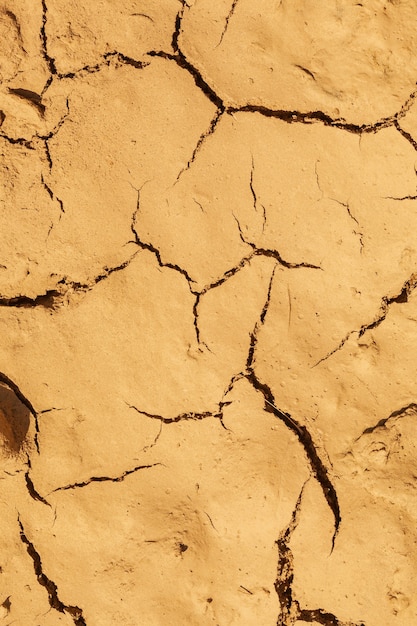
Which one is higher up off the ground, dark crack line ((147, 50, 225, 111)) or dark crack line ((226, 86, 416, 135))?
dark crack line ((226, 86, 416, 135))

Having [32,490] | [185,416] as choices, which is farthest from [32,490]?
[185,416]

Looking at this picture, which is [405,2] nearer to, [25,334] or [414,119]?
[414,119]

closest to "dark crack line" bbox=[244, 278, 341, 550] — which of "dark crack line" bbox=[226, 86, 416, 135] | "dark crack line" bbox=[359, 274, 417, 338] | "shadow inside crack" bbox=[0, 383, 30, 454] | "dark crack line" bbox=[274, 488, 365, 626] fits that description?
"dark crack line" bbox=[274, 488, 365, 626]

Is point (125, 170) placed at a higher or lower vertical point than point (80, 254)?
higher

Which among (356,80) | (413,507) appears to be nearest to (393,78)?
(356,80)

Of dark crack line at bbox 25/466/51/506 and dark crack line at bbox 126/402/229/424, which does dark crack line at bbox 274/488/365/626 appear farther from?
dark crack line at bbox 25/466/51/506

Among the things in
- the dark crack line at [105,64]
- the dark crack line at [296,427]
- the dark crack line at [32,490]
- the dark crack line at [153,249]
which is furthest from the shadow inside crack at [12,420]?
the dark crack line at [105,64]

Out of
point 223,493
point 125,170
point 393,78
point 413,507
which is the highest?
point 393,78

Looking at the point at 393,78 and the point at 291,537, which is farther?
the point at 393,78
